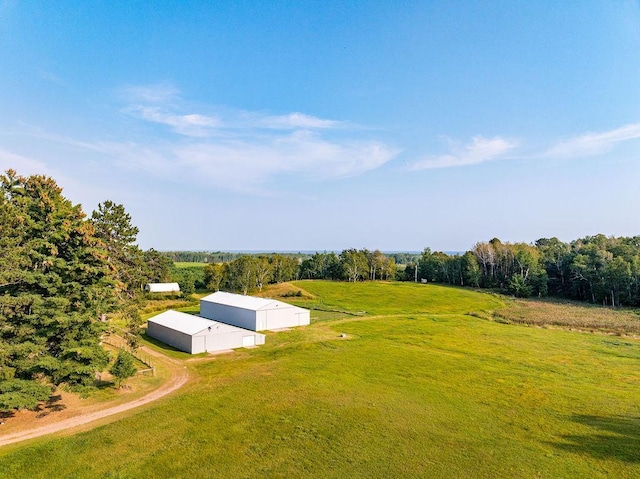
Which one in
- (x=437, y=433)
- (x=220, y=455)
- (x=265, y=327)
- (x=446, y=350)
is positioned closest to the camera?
(x=220, y=455)

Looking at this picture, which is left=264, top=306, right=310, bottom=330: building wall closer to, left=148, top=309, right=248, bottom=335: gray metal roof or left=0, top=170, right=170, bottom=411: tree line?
left=148, top=309, right=248, bottom=335: gray metal roof

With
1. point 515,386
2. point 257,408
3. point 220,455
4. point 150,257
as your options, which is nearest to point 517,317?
point 515,386

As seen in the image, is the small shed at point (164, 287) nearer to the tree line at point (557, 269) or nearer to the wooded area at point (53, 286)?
the wooded area at point (53, 286)

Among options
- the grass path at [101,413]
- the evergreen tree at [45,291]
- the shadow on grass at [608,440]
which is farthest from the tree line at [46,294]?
the shadow on grass at [608,440]

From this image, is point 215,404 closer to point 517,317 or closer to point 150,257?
point 517,317

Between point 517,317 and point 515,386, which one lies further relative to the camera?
point 517,317

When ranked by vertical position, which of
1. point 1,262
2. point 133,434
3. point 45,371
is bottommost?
point 133,434

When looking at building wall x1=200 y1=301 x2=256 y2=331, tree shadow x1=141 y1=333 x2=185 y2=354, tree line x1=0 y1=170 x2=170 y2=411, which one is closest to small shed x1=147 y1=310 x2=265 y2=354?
tree shadow x1=141 y1=333 x2=185 y2=354
